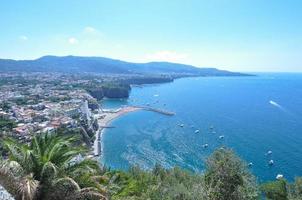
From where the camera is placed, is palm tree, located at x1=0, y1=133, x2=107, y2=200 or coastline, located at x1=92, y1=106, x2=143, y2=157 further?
coastline, located at x1=92, y1=106, x2=143, y2=157

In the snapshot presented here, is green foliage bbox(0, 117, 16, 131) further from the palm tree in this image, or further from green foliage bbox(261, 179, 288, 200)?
the palm tree

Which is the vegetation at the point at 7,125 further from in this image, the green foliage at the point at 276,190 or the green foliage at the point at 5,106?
the green foliage at the point at 276,190

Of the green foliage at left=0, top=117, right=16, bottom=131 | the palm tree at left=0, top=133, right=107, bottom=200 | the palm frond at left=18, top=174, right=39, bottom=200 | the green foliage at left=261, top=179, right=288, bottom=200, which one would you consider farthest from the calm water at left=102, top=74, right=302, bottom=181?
the palm frond at left=18, top=174, right=39, bottom=200

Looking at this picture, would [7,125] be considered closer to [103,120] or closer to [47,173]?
[103,120]

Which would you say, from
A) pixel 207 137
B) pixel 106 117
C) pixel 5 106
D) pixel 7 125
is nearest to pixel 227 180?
pixel 207 137

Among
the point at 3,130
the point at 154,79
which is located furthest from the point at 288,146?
the point at 154,79

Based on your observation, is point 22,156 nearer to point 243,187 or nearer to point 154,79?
point 243,187
